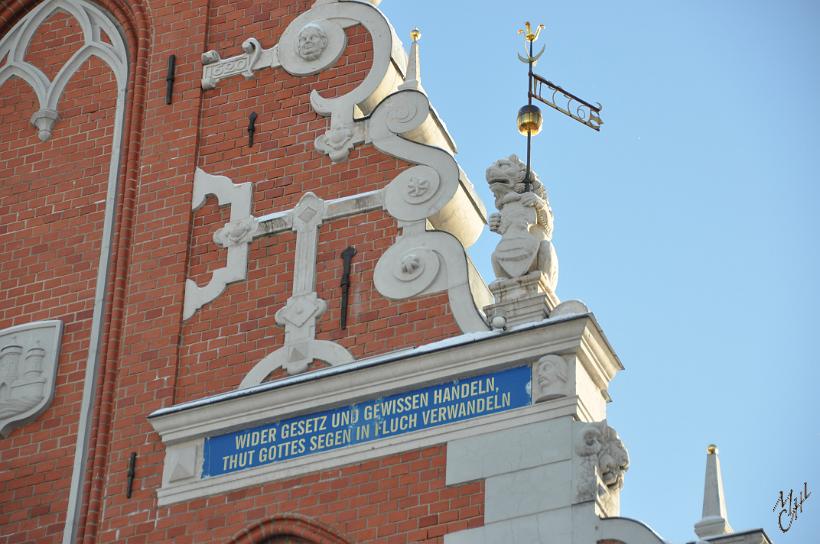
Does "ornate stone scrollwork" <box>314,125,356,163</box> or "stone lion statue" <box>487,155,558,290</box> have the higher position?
"ornate stone scrollwork" <box>314,125,356,163</box>

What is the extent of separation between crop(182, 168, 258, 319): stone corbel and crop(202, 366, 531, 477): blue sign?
1.16 metres

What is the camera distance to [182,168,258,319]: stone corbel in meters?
17.3

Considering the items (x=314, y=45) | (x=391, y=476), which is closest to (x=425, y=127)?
(x=314, y=45)

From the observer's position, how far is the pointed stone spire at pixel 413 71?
17578 mm

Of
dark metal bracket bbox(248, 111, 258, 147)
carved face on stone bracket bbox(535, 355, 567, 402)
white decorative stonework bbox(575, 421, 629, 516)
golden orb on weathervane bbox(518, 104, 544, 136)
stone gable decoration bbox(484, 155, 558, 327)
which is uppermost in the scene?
dark metal bracket bbox(248, 111, 258, 147)

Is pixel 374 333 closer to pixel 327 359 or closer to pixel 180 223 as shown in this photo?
pixel 327 359

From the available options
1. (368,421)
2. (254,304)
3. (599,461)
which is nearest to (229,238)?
(254,304)

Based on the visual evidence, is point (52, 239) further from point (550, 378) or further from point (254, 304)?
point (550, 378)

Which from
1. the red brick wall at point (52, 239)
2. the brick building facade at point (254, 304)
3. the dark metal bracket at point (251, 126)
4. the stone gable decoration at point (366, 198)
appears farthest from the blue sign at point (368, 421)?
the dark metal bracket at point (251, 126)

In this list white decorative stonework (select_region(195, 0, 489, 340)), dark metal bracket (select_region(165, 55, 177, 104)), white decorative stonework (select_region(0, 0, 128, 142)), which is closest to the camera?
white decorative stonework (select_region(195, 0, 489, 340))

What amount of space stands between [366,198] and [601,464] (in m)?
2.75

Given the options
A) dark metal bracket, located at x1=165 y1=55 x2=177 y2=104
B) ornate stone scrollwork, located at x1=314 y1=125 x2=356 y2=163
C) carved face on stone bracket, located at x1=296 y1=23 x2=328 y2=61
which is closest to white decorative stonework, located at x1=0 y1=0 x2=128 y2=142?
dark metal bracket, located at x1=165 y1=55 x2=177 y2=104

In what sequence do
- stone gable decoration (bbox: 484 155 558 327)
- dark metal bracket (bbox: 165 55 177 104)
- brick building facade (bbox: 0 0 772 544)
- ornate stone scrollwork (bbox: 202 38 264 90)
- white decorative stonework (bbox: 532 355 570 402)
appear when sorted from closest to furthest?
white decorative stonework (bbox: 532 355 570 402)
brick building facade (bbox: 0 0 772 544)
stone gable decoration (bbox: 484 155 558 327)
ornate stone scrollwork (bbox: 202 38 264 90)
dark metal bracket (bbox: 165 55 177 104)

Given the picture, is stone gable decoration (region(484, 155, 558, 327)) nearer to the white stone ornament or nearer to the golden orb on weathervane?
the golden orb on weathervane
